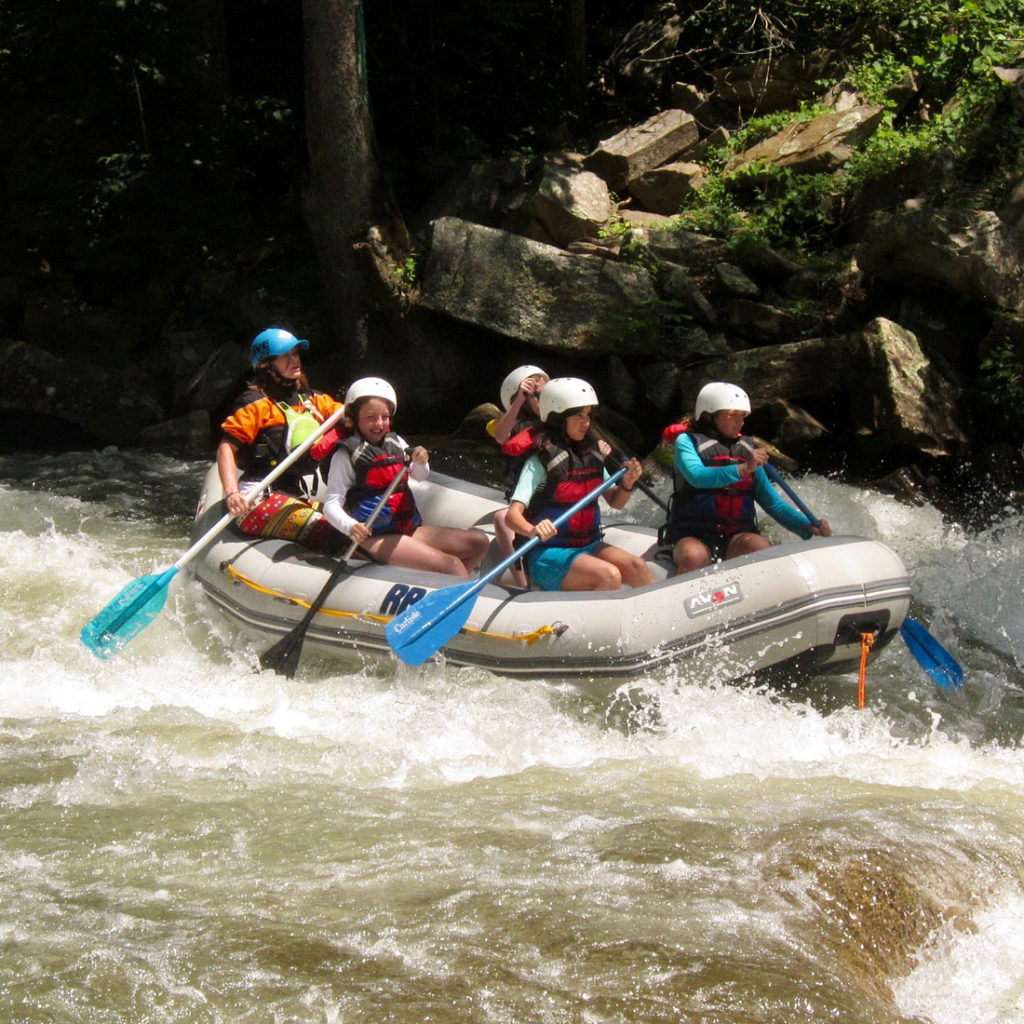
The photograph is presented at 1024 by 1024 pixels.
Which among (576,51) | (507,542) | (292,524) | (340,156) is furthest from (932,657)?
(576,51)

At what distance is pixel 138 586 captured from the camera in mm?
5305

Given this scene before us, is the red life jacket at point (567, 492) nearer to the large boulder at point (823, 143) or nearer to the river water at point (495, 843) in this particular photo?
the river water at point (495, 843)

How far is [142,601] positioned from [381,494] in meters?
1.19

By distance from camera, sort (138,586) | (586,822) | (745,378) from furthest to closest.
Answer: (745,378) → (138,586) → (586,822)

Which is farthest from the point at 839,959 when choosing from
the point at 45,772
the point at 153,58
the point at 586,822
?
the point at 153,58

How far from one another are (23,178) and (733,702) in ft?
31.3

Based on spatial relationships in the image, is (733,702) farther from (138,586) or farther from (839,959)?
(138,586)

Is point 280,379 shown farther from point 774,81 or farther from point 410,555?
point 774,81

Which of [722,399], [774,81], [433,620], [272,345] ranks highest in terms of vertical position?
[774,81]

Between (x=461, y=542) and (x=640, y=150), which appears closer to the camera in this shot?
(x=461, y=542)

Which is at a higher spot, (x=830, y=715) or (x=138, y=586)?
(x=830, y=715)

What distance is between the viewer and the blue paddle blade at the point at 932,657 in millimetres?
4785

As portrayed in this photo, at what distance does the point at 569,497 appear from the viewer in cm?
489

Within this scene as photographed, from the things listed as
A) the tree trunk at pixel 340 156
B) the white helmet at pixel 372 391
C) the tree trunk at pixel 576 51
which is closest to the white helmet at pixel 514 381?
the white helmet at pixel 372 391
